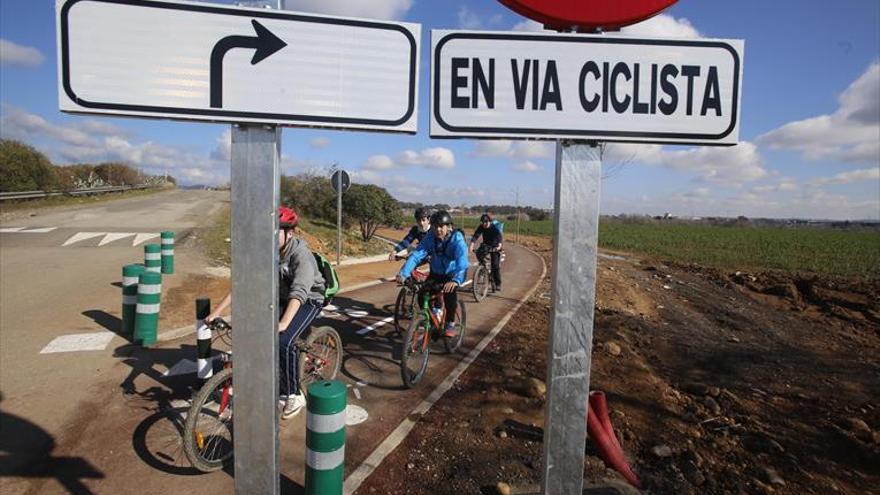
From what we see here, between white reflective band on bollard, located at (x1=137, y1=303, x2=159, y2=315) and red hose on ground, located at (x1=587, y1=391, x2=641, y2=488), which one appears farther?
white reflective band on bollard, located at (x1=137, y1=303, x2=159, y2=315)

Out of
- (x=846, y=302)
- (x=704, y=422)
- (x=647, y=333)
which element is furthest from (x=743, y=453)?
(x=846, y=302)

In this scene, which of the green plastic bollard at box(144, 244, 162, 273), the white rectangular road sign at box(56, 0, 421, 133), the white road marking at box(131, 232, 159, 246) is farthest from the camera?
the white road marking at box(131, 232, 159, 246)

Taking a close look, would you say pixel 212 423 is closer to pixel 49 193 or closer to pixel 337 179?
Result: pixel 337 179

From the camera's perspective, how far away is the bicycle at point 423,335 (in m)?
4.84

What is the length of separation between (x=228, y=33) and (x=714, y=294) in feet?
54.1

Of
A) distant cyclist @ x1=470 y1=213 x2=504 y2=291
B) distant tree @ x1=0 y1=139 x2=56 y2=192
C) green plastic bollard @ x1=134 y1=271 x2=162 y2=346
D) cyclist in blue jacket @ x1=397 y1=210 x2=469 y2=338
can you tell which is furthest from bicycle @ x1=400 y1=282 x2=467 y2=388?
distant tree @ x1=0 y1=139 x2=56 y2=192

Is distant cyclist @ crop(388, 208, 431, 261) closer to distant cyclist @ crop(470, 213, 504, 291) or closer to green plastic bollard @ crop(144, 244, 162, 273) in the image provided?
distant cyclist @ crop(470, 213, 504, 291)

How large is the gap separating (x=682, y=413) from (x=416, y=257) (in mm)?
3470

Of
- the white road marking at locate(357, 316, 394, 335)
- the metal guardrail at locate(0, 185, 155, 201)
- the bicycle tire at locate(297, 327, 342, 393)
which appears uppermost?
the metal guardrail at locate(0, 185, 155, 201)

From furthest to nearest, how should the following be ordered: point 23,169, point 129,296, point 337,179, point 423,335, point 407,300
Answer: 1. point 23,169
2. point 337,179
3. point 407,300
4. point 129,296
5. point 423,335

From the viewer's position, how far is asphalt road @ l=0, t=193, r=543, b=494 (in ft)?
10.5

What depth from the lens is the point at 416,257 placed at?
18.7 ft

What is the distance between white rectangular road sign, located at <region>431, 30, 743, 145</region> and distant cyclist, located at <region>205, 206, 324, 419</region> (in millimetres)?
2399

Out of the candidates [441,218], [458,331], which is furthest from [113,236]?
[441,218]
